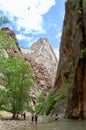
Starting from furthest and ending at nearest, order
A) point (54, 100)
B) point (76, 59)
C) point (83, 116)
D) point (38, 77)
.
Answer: point (38, 77) → point (54, 100) → point (76, 59) → point (83, 116)

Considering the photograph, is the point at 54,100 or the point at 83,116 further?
the point at 54,100

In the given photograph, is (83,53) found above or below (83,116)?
above

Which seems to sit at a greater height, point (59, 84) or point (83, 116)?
point (59, 84)

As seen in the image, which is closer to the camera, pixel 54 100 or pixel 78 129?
pixel 78 129

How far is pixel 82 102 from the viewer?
167 feet

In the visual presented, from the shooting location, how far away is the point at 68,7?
72500 mm

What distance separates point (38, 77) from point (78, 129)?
15242 centimetres

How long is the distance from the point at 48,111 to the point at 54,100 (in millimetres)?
2767

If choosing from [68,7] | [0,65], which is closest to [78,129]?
[0,65]

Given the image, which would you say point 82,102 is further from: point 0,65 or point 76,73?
point 0,65

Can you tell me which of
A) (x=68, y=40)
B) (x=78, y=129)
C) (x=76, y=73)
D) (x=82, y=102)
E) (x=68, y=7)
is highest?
(x=68, y=7)

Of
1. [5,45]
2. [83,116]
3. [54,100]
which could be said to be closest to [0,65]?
[5,45]

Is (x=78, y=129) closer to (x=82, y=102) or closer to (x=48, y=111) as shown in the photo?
(x=82, y=102)

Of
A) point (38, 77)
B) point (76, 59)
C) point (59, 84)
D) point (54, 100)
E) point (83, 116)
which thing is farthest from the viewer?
point (38, 77)
